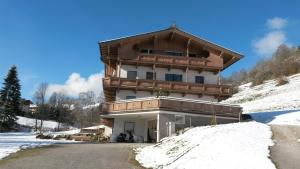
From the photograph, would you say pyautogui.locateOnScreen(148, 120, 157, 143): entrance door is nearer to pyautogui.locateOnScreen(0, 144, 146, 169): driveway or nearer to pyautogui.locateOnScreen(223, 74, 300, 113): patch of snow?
pyautogui.locateOnScreen(0, 144, 146, 169): driveway

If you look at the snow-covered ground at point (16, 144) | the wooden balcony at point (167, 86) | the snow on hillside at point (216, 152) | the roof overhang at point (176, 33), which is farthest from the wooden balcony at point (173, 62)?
the snow on hillside at point (216, 152)

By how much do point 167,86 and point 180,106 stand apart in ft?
25.7

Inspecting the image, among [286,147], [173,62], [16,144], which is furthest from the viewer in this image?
[173,62]

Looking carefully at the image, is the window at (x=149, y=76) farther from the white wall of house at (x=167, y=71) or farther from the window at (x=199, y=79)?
the window at (x=199, y=79)

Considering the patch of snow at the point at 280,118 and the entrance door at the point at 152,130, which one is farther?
the entrance door at the point at 152,130

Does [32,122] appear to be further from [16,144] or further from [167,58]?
[16,144]

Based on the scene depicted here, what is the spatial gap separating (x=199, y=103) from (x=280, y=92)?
87.8ft

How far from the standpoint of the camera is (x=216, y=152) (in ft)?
52.9

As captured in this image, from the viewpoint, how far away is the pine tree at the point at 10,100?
61.5 metres

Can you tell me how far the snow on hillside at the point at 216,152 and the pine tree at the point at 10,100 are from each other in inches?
1834

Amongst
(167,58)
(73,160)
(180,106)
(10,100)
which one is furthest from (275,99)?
(10,100)

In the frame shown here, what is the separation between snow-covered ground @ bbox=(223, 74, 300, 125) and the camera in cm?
3209

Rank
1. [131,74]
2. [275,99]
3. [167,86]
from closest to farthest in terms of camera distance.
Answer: [167,86] < [131,74] < [275,99]

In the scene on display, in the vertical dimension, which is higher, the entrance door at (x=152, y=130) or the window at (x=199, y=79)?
the window at (x=199, y=79)
